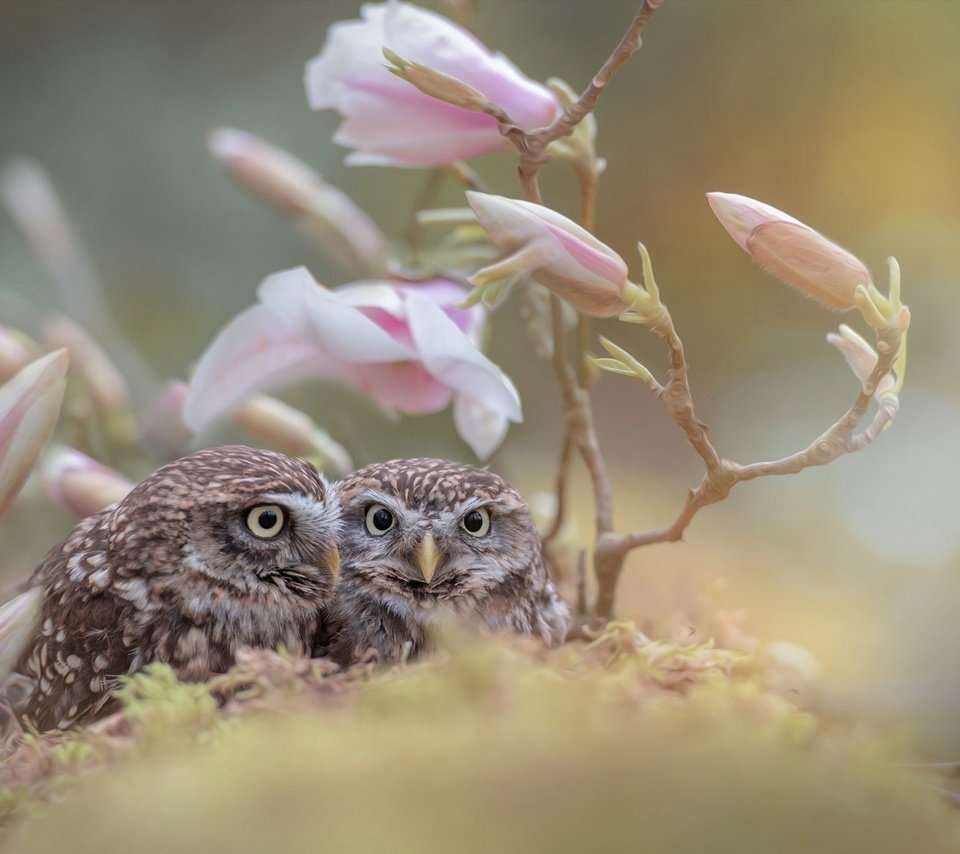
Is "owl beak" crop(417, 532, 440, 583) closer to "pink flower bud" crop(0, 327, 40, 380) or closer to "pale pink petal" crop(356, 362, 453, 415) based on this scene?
"pale pink petal" crop(356, 362, 453, 415)

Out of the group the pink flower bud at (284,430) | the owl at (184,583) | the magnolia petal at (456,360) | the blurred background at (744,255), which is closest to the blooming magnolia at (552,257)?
the magnolia petal at (456,360)

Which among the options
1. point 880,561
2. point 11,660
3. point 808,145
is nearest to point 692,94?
point 808,145

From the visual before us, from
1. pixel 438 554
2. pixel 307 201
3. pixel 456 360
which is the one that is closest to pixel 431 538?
pixel 438 554

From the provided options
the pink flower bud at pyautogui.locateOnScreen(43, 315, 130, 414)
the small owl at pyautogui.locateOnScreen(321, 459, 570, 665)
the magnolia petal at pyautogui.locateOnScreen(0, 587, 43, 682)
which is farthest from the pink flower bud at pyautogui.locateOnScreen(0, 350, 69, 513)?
the pink flower bud at pyautogui.locateOnScreen(43, 315, 130, 414)

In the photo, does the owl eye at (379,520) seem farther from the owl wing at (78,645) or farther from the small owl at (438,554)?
the owl wing at (78,645)

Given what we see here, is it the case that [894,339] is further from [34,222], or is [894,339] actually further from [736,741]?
[34,222]
